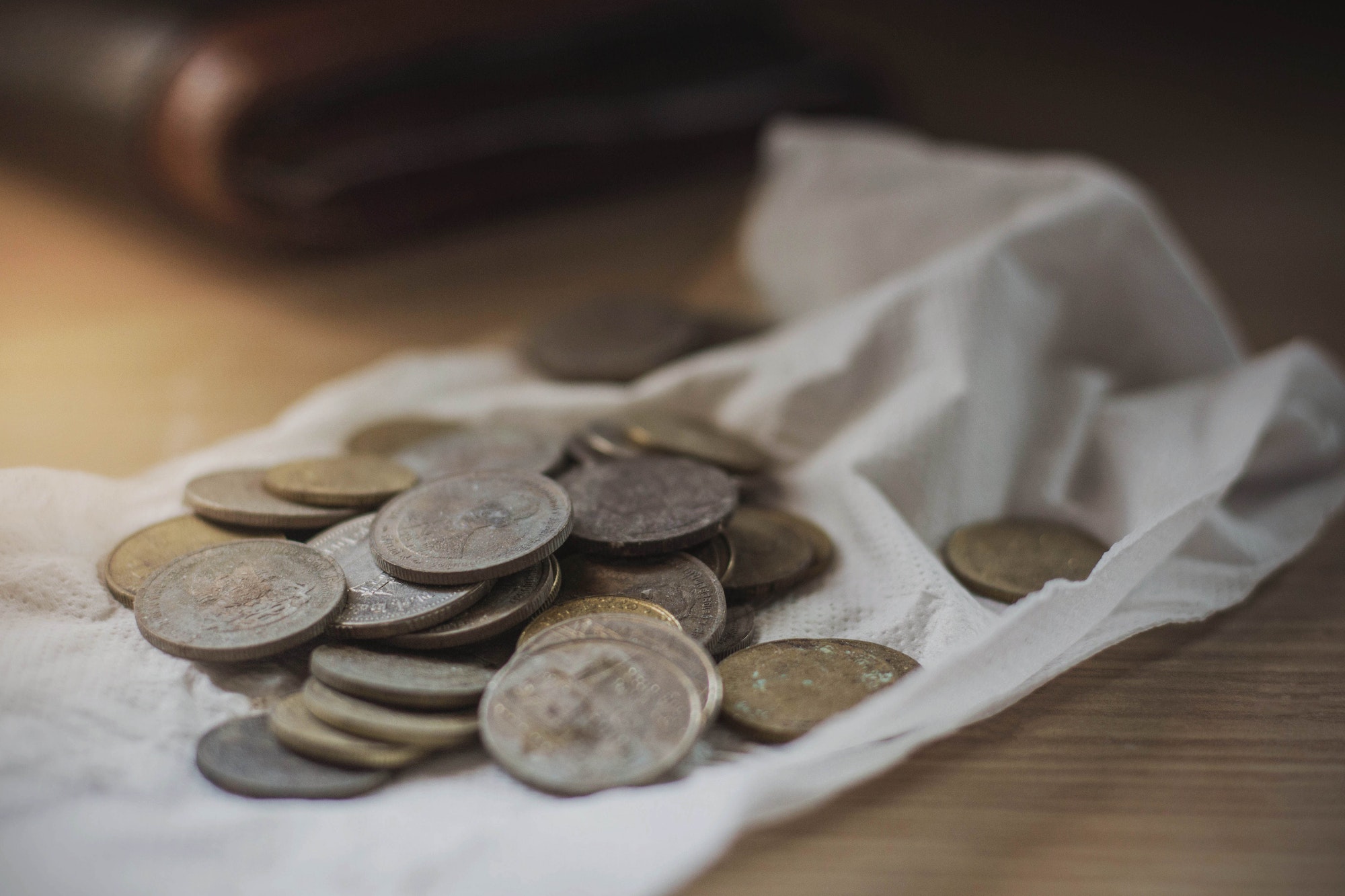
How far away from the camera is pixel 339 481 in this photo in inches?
46.1

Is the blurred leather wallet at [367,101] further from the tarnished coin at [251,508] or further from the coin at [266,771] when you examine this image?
the coin at [266,771]

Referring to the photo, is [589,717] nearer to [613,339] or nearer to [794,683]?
[794,683]

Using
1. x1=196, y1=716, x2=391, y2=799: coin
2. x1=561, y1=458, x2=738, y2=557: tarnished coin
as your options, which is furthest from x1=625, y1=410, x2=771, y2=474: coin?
x1=196, y1=716, x2=391, y2=799: coin

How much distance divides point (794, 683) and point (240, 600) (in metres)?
0.50

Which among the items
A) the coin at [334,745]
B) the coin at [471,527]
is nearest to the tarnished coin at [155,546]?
the coin at [471,527]

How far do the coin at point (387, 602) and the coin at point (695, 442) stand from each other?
0.35 metres

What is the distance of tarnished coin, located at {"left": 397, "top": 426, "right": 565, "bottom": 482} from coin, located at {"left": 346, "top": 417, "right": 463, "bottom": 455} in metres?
0.03

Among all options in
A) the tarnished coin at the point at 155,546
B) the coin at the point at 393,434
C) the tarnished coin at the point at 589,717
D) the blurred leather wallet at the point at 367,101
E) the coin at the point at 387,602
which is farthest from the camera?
the blurred leather wallet at the point at 367,101

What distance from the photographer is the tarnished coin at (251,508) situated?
111 cm

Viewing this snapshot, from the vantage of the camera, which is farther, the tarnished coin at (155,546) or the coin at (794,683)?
the tarnished coin at (155,546)

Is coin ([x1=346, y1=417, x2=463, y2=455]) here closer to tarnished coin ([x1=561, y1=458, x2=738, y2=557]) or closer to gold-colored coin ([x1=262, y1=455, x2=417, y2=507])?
gold-colored coin ([x1=262, y1=455, x2=417, y2=507])

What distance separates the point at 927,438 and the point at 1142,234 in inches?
19.2

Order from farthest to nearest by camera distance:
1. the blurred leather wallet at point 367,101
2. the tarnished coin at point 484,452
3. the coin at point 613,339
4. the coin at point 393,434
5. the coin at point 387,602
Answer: the blurred leather wallet at point 367,101
the coin at point 613,339
the coin at point 393,434
the tarnished coin at point 484,452
the coin at point 387,602

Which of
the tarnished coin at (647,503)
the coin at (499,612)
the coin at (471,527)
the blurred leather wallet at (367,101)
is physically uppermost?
the blurred leather wallet at (367,101)
